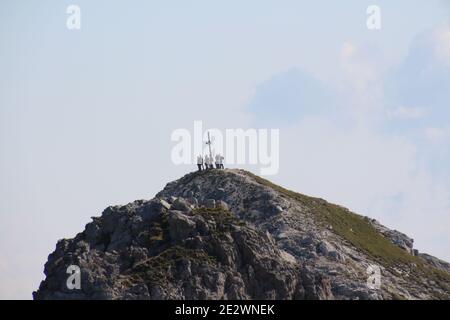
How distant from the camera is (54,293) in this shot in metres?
190

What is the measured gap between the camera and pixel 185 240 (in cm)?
19612

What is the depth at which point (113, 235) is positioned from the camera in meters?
199

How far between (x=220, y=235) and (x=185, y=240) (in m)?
4.55
